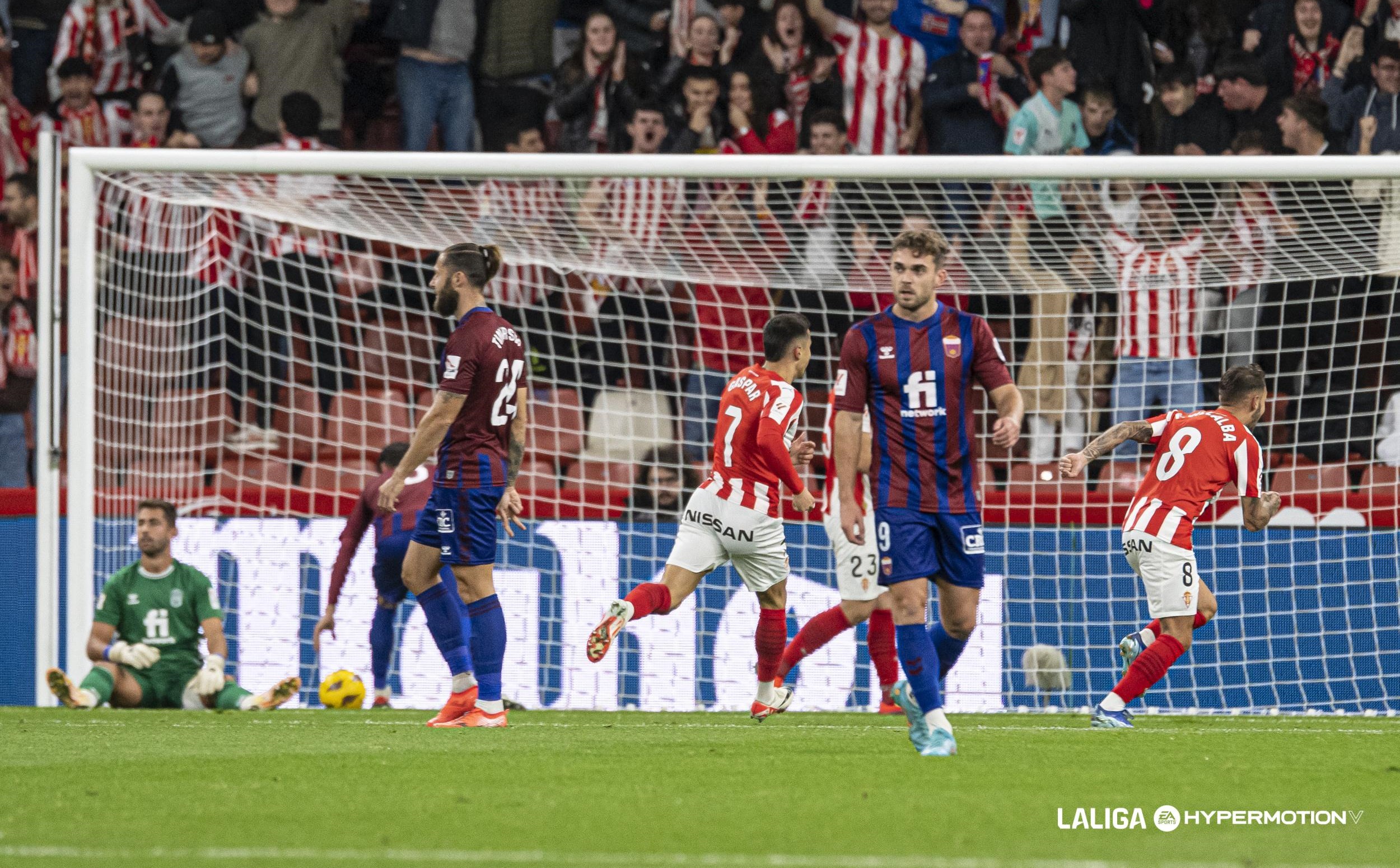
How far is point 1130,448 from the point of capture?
11422 millimetres

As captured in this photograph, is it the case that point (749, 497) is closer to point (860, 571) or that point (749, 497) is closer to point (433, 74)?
point (860, 571)

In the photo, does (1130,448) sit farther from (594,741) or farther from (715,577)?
(594,741)

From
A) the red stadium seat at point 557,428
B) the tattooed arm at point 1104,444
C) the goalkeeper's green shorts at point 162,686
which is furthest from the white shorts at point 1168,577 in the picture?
the goalkeeper's green shorts at point 162,686

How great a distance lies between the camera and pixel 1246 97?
1242 cm

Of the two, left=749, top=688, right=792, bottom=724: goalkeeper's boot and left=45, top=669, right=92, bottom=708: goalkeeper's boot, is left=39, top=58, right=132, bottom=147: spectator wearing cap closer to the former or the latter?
left=45, top=669, right=92, bottom=708: goalkeeper's boot

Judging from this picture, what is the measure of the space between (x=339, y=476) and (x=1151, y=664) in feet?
18.2

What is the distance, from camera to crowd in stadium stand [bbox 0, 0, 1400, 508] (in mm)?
10680

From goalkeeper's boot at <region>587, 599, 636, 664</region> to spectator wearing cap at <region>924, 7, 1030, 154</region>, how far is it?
6301 millimetres

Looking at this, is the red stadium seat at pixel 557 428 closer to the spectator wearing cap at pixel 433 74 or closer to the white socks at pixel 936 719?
the spectator wearing cap at pixel 433 74

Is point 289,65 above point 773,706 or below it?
above

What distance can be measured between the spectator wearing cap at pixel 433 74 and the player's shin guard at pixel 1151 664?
743 centimetres

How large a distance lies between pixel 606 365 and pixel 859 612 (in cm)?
316

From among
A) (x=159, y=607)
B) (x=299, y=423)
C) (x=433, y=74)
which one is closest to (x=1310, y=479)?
(x=299, y=423)

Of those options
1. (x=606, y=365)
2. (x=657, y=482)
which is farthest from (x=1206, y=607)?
(x=606, y=365)
